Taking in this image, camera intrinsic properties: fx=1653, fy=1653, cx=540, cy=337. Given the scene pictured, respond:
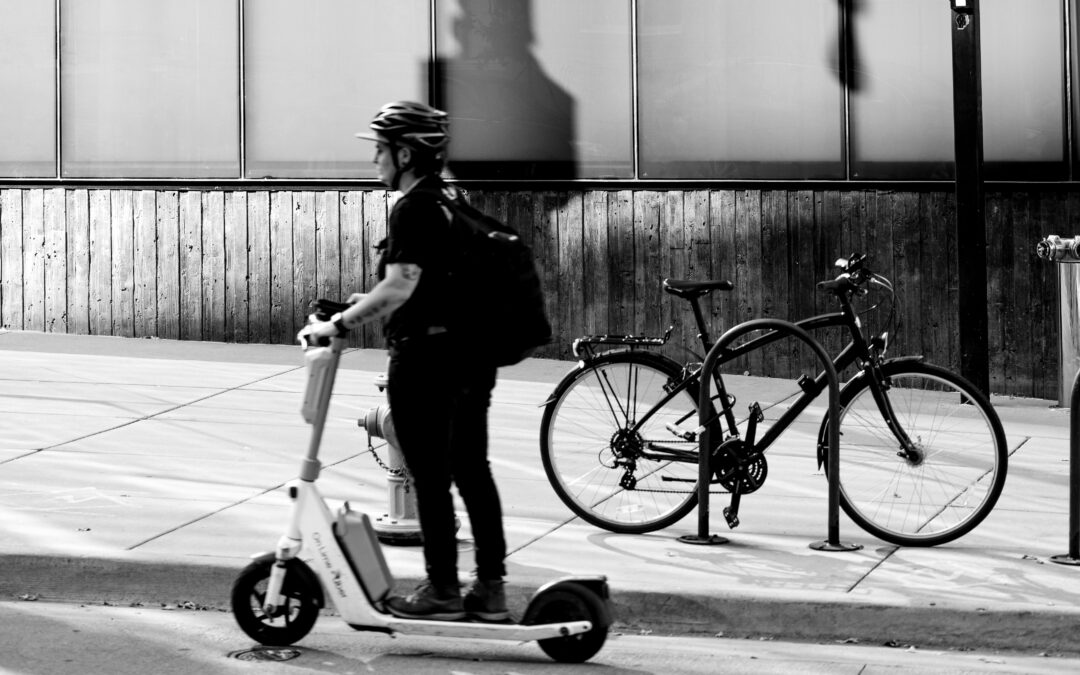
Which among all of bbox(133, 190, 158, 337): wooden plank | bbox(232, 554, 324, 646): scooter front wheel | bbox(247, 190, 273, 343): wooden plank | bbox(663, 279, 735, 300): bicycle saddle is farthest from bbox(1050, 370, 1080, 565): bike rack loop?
bbox(133, 190, 158, 337): wooden plank

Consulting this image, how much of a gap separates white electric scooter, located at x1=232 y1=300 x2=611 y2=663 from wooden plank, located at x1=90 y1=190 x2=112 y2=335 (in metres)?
7.60

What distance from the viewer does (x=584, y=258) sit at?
1173cm

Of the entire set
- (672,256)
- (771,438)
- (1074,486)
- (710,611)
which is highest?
(672,256)

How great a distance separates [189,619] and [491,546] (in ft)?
4.55

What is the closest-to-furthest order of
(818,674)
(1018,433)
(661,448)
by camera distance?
(818,674) < (661,448) < (1018,433)

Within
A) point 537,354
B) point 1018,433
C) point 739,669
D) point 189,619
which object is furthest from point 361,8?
point 739,669

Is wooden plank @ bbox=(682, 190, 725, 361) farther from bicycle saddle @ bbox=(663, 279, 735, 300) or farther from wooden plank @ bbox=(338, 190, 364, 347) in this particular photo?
bicycle saddle @ bbox=(663, 279, 735, 300)

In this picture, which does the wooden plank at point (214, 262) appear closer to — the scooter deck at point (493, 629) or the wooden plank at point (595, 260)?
the wooden plank at point (595, 260)

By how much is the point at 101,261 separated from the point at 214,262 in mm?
964

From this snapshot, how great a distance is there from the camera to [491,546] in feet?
18.2

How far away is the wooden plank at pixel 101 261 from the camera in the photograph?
1274 centimetres

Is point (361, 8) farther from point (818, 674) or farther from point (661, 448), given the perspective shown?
point (818, 674)

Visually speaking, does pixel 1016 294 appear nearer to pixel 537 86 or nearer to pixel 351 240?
pixel 537 86

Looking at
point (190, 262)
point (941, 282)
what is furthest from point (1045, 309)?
point (190, 262)
